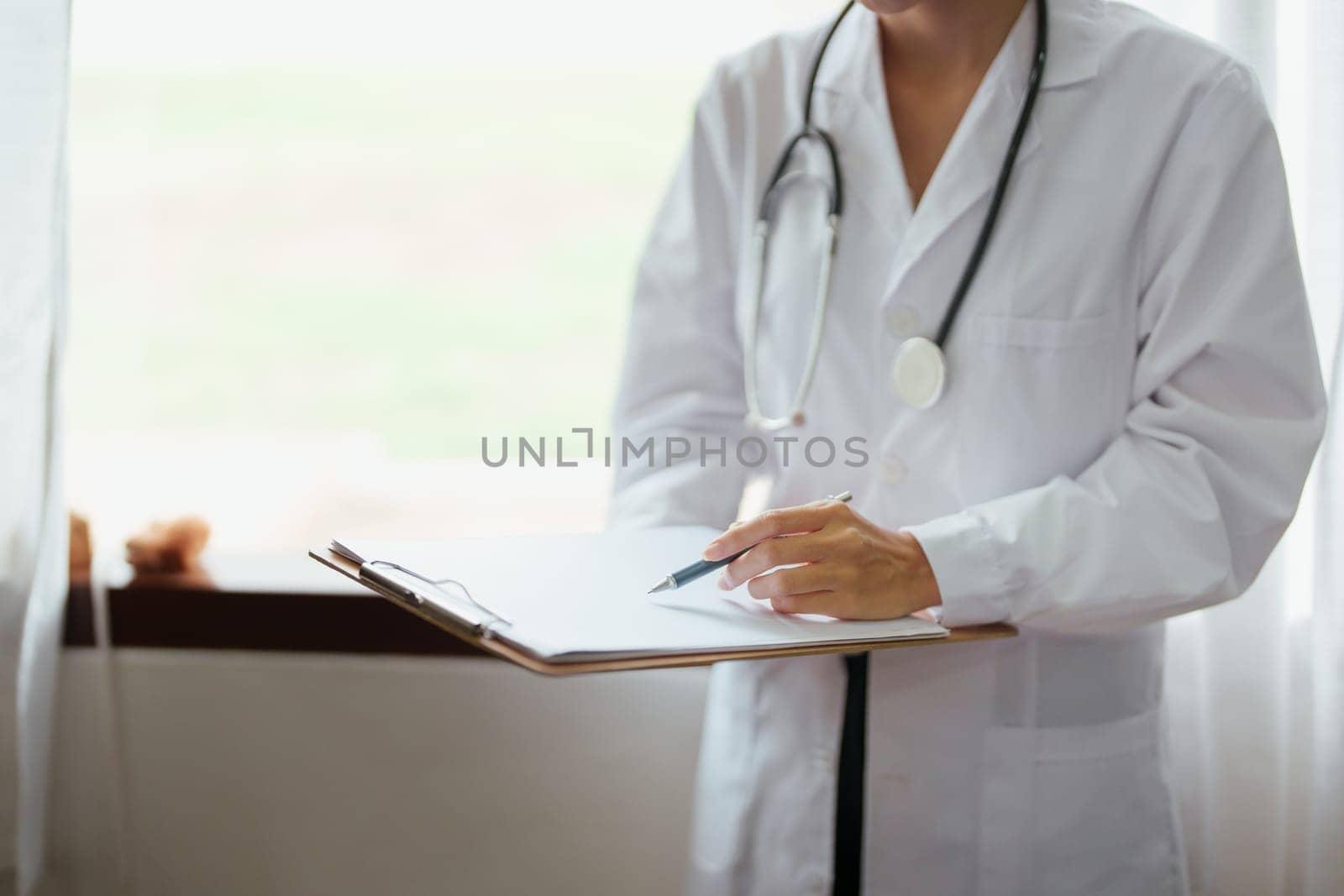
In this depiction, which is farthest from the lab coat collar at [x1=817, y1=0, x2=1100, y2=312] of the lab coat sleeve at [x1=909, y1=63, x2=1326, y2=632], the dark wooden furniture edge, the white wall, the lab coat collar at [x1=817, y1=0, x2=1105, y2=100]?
the dark wooden furniture edge

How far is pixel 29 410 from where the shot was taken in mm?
1227

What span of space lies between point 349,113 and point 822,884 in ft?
3.71

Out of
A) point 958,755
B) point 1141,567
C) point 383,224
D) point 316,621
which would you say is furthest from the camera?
point 383,224

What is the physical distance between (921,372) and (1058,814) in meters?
0.39

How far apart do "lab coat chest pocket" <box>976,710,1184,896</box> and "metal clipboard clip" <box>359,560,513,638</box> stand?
0.47m

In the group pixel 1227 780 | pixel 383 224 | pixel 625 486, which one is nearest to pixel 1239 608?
pixel 1227 780

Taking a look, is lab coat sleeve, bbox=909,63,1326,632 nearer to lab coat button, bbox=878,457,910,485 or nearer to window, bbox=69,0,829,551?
lab coat button, bbox=878,457,910,485

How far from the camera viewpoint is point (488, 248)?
5.18 feet

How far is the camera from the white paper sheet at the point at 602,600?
74 cm

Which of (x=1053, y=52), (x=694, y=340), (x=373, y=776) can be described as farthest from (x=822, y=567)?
(x=373, y=776)

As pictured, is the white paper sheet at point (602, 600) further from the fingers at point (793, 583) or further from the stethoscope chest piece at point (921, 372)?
the stethoscope chest piece at point (921, 372)

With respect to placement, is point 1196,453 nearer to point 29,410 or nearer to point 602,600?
point 602,600

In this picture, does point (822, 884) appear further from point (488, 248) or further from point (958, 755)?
point (488, 248)
